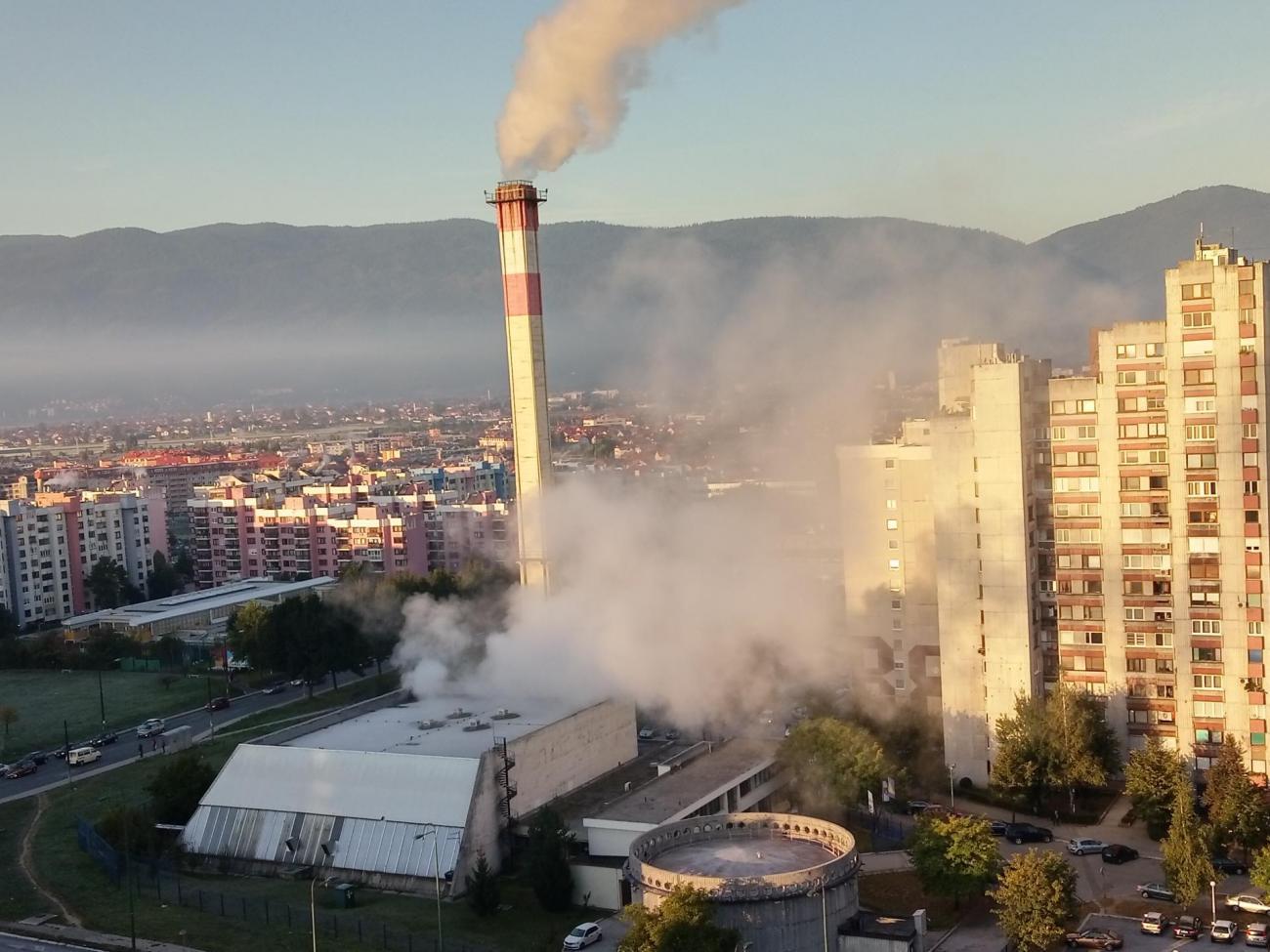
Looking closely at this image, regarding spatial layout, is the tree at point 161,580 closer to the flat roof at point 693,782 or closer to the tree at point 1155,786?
the flat roof at point 693,782

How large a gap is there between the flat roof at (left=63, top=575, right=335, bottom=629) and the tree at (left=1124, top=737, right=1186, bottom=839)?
135 feet

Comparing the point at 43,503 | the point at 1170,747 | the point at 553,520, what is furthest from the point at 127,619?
the point at 1170,747

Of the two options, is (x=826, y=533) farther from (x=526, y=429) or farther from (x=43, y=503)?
(x=43, y=503)

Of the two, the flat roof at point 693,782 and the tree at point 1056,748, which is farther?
the tree at point 1056,748

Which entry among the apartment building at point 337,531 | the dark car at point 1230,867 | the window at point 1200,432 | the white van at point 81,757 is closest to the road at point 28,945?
the white van at point 81,757

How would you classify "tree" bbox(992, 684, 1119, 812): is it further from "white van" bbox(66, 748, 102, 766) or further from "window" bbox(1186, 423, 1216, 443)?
"white van" bbox(66, 748, 102, 766)

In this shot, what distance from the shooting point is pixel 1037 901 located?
23625 mm

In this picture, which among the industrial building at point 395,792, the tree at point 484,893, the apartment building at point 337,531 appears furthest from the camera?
the apartment building at point 337,531

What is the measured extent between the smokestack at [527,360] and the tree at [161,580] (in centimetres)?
4052

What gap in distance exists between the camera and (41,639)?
5878cm

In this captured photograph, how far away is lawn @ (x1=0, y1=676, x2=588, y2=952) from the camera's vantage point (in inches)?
1005

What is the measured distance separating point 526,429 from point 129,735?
53.7 ft

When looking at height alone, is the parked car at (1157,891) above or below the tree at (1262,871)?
below

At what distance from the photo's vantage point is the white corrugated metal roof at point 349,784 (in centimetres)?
2947
